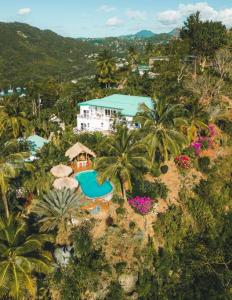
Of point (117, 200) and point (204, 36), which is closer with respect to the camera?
point (117, 200)

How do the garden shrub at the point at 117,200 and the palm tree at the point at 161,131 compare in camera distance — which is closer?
the garden shrub at the point at 117,200

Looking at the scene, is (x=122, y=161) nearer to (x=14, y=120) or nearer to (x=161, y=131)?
(x=161, y=131)

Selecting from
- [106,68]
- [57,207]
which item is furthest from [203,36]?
[57,207]

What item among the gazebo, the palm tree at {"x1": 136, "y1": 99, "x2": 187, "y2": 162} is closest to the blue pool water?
the gazebo

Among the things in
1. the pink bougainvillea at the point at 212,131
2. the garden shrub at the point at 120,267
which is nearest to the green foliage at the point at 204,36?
the pink bougainvillea at the point at 212,131

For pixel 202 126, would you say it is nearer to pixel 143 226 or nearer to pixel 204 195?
pixel 204 195

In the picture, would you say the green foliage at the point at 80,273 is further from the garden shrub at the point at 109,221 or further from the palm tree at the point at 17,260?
the palm tree at the point at 17,260
